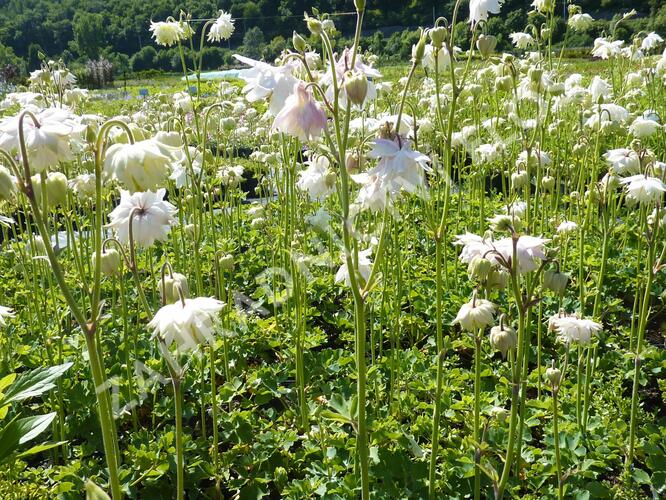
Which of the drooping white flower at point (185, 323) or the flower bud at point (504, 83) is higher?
the flower bud at point (504, 83)

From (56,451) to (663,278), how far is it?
345 centimetres

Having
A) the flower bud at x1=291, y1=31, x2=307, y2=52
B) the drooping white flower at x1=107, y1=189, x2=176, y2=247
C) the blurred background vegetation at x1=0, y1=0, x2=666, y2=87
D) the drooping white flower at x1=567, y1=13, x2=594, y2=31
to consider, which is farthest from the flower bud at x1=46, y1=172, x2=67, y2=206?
the blurred background vegetation at x1=0, y1=0, x2=666, y2=87

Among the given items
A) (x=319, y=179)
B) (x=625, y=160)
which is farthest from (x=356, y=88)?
(x=625, y=160)

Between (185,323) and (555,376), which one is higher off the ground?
(185,323)

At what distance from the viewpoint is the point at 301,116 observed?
1479 mm

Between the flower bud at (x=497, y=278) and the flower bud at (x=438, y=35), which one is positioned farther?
the flower bud at (x=438, y=35)

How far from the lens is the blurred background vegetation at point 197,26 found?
67.2ft

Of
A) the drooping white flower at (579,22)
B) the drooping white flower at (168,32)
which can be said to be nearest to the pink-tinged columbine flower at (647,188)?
the drooping white flower at (168,32)

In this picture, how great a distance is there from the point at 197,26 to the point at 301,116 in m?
16.3

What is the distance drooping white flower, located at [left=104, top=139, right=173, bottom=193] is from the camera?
4.40 feet

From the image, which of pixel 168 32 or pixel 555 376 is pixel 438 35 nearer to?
pixel 555 376

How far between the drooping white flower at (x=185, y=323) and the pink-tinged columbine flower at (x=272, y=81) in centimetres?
54

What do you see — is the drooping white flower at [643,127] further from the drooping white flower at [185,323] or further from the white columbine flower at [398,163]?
the drooping white flower at [185,323]

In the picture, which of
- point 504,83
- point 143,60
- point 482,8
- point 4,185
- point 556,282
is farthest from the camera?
point 143,60
